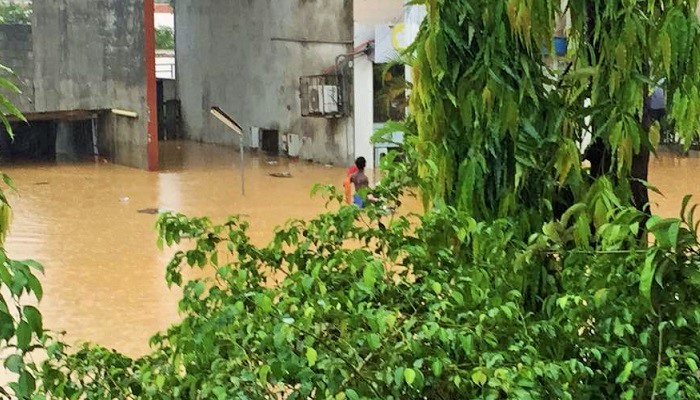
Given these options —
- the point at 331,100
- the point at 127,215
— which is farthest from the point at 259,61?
the point at 127,215

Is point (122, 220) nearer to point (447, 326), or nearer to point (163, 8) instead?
point (447, 326)

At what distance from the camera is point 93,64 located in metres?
19.0

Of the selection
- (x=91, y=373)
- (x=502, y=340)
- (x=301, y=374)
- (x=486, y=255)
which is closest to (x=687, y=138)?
(x=486, y=255)

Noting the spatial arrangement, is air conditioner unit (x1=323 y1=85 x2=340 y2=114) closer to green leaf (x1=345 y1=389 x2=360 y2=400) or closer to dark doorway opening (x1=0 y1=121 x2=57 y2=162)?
dark doorway opening (x1=0 y1=121 x2=57 y2=162)

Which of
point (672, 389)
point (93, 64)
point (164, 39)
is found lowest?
point (672, 389)

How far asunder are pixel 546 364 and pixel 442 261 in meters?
0.64

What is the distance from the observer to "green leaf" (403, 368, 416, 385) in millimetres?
1578

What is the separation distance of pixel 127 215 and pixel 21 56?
7296 millimetres

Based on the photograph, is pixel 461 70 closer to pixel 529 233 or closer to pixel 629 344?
pixel 529 233

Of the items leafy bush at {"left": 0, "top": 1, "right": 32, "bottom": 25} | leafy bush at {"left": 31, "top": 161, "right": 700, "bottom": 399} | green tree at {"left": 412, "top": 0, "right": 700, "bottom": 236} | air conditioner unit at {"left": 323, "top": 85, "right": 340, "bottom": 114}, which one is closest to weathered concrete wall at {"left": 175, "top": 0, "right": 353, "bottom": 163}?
air conditioner unit at {"left": 323, "top": 85, "right": 340, "bottom": 114}

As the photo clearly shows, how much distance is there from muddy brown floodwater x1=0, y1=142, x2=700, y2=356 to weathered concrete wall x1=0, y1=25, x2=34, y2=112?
129 cm

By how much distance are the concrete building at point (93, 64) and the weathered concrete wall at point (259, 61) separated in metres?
3.09

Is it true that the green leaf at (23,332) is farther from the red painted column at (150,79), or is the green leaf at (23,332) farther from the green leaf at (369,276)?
the red painted column at (150,79)

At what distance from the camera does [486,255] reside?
87.6 inches
